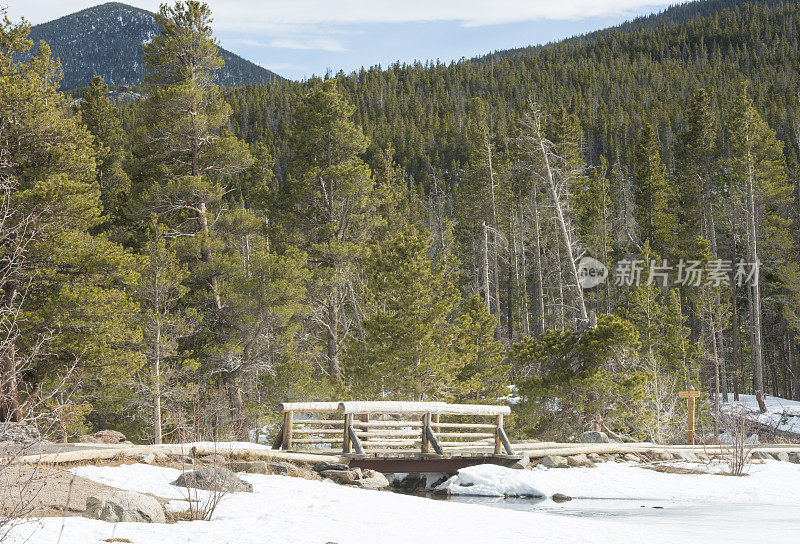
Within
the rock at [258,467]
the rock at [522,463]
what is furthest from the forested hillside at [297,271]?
the rock at [522,463]

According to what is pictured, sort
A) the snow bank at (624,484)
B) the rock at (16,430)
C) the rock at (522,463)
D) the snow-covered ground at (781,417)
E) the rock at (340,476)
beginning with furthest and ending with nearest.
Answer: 1. the snow-covered ground at (781,417)
2. the rock at (522,463)
3. the rock at (340,476)
4. the snow bank at (624,484)
5. the rock at (16,430)

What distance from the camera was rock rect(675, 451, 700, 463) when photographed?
15.6 metres

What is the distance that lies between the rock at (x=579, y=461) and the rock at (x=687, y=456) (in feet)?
8.70

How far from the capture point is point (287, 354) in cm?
2231

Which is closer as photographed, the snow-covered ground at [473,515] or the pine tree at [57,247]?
the snow-covered ground at [473,515]

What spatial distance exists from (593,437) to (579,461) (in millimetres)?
3250

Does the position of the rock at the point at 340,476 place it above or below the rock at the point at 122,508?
below

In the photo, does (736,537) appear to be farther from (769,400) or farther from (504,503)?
(769,400)

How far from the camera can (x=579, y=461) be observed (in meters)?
14.7

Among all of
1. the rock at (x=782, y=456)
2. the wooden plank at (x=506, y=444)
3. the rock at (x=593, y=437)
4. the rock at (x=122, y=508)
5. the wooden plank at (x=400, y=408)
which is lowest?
the rock at (x=782, y=456)

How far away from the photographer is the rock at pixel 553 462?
1440 centimetres

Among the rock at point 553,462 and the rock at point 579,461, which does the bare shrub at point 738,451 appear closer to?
the rock at point 579,461

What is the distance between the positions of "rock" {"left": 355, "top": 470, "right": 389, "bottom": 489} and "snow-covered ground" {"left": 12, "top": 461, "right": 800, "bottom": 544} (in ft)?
3.97

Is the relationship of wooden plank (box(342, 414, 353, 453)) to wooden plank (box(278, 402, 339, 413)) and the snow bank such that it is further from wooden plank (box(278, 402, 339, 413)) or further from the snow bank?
the snow bank
